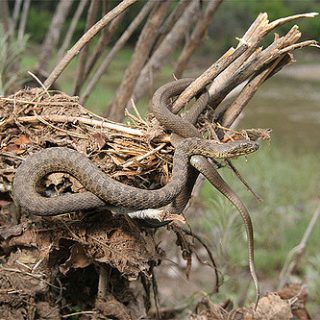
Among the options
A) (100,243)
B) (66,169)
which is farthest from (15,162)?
(100,243)

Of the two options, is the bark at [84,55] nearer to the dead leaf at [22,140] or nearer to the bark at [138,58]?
the bark at [138,58]

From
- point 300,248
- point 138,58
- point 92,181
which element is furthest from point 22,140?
point 300,248

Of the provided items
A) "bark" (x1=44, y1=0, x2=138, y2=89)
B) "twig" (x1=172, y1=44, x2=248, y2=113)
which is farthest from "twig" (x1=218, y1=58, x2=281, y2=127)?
"bark" (x1=44, y1=0, x2=138, y2=89)

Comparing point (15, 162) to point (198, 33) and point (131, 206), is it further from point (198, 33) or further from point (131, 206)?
point (198, 33)

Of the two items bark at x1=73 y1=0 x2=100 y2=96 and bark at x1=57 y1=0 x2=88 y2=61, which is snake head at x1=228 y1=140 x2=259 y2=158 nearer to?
bark at x1=73 y1=0 x2=100 y2=96

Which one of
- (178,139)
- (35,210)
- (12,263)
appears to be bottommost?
(12,263)

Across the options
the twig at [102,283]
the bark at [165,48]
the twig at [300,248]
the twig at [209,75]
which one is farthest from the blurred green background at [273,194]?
the twig at [102,283]

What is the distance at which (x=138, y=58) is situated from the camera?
3092 mm

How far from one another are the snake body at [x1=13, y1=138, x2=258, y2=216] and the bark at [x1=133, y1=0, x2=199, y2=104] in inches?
53.3

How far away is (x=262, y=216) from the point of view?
20.7 feet

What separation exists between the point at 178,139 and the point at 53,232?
585 millimetres

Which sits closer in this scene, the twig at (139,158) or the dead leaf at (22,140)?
the twig at (139,158)

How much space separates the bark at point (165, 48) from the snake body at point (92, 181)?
4.44 feet

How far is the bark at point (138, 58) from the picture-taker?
3.05m
